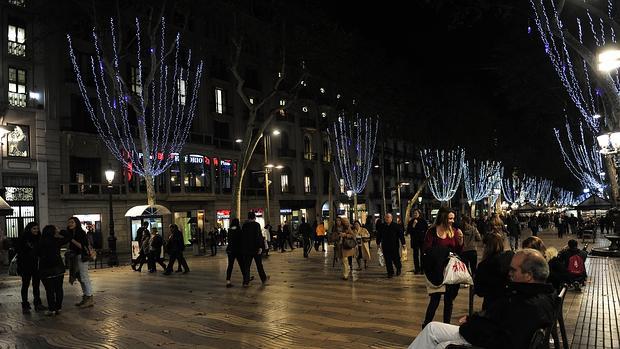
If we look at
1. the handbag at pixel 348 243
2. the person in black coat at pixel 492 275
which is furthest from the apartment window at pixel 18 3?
the person in black coat at pixel 492 275

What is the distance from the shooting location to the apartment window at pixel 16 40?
29.5m

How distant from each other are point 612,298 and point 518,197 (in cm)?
9012

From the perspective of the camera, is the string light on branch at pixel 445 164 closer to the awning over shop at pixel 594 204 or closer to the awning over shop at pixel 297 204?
the awning over shop at pixel 297 204

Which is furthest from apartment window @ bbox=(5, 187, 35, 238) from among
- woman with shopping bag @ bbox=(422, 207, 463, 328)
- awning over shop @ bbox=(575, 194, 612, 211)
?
awning over shop @ bbox=(575, 194, 612, 211)

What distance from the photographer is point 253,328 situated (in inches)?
316

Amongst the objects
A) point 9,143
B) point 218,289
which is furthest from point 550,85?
point 9,143

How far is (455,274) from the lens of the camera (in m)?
6.70

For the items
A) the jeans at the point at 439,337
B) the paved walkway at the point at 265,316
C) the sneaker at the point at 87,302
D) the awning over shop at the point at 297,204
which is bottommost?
the paved walkway at the point at 265,316

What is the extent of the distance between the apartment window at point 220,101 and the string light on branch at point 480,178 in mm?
29336

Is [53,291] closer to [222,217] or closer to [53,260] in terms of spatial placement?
[53,260]

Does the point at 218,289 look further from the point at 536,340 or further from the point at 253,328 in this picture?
the point at 536,340

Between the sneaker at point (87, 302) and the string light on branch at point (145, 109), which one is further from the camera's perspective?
the string light on branch at point (145, 109)

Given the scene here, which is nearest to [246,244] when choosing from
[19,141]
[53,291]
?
[53,291]

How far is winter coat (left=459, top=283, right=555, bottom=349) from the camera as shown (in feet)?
12.7
